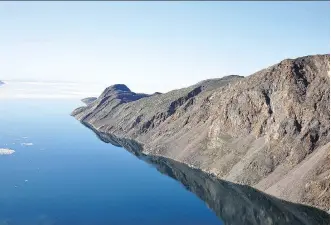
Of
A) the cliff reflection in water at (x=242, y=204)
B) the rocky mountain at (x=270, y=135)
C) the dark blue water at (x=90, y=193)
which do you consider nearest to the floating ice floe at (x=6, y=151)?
the dark blue water at (x=90, y=193)

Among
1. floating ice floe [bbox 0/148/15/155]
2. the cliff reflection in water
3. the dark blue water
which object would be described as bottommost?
the cliff reflection in water

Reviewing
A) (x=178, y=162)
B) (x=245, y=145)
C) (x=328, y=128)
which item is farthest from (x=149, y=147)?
(x=328, y=128)

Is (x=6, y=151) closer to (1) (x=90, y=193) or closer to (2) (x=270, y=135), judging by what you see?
(1) (x=90, y=193)

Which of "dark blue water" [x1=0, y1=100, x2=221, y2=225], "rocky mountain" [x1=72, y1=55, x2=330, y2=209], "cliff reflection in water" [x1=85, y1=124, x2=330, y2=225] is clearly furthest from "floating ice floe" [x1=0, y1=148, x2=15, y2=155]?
"cliff reflection in water" [x1=85, y1=124, x2=330, y2=225]

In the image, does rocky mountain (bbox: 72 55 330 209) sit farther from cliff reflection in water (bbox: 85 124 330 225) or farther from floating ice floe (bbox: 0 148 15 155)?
floating ice floe (bbox: 0 148 15 155)

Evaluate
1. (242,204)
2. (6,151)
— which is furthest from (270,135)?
(6,151)

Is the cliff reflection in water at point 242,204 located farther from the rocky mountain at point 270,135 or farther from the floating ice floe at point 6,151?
the floating ice floe at point 6,151
